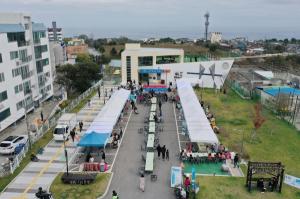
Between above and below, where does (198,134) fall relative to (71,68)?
below

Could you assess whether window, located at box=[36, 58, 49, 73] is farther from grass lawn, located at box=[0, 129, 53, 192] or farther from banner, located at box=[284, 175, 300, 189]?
banner, located at box=[284, 175, 300, 189]

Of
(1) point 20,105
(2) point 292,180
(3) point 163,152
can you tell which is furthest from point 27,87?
(2) point 292,180

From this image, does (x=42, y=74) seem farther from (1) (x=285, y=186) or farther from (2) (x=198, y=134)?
(1) (x=285, y=186)

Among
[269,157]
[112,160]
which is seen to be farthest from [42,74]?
[269,157]

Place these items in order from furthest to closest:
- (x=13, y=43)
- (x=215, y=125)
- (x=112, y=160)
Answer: (x=13, y=43) → (x=215, y=125) → (x=112, y=160)

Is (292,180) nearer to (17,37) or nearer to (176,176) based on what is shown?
(176,176)

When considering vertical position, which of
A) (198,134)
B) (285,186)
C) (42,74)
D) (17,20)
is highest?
(17,20)

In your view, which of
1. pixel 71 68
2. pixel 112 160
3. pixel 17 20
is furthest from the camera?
pixel 71 68
